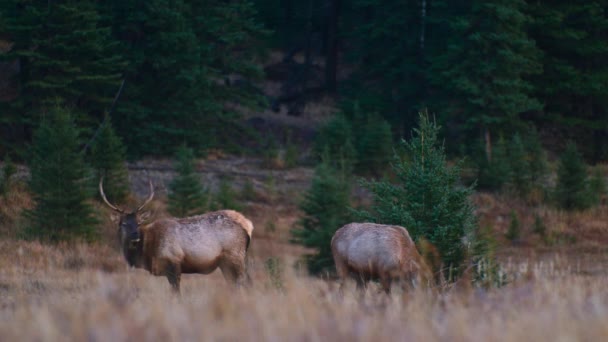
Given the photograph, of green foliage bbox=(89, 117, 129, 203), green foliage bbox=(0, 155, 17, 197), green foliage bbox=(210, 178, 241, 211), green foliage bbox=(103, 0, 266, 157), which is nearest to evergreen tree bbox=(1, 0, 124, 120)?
green foliage bbox=(103, 0, 266, 157)

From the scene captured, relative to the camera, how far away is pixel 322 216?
20.9 metres

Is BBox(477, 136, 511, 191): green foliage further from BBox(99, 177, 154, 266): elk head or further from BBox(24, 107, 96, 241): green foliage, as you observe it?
BBox(99, 177, 154, 266): elk head

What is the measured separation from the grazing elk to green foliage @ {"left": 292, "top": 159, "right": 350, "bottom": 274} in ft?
22.0

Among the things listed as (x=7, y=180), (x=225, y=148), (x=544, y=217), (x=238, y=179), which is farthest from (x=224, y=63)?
(x=544, y=217)

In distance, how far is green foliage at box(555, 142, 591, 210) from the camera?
28.3 metres

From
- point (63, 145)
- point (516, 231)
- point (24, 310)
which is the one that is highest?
→ point (24, 310)

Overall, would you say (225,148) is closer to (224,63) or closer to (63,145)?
(224,63)

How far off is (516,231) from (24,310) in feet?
73.9

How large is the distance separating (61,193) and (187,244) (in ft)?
31.0

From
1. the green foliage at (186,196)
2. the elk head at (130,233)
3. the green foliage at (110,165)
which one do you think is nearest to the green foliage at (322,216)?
the green foliage at (186,196)

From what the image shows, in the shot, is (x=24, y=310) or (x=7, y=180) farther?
(x=7, y=180)

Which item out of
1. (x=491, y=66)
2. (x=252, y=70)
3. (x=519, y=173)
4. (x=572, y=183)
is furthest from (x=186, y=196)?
(x=491, y=66)

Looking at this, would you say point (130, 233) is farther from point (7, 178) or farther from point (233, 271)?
point (7, 178)

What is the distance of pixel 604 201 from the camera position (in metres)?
30.1
